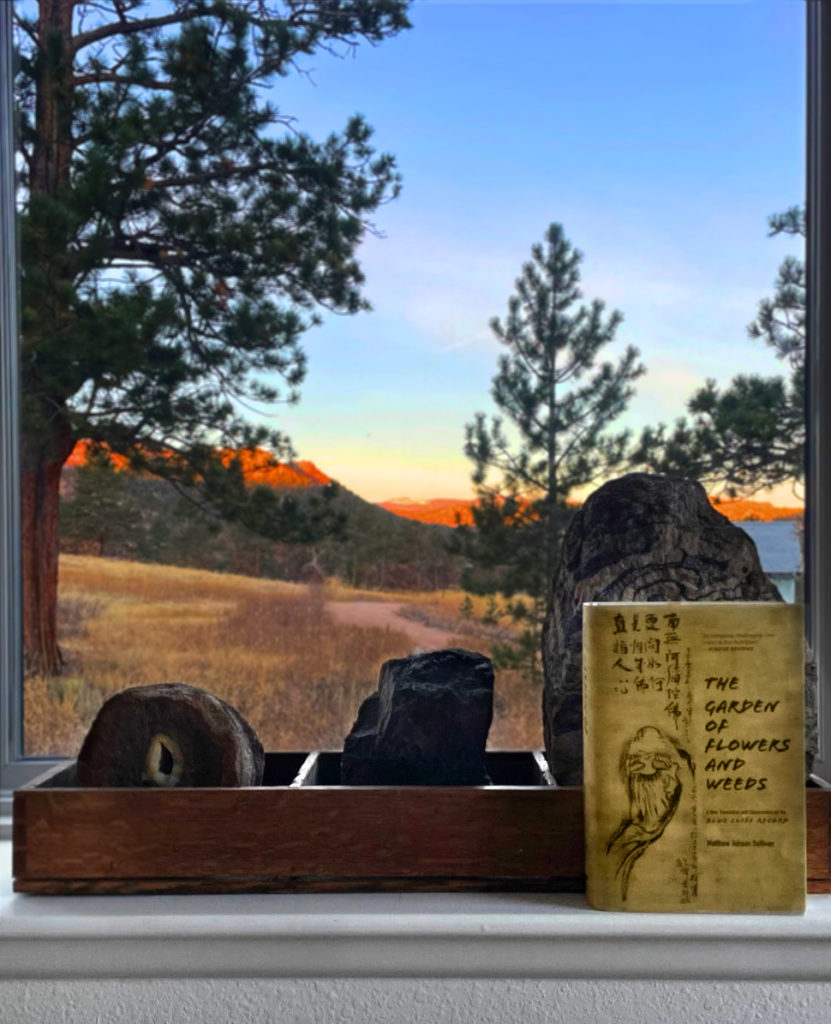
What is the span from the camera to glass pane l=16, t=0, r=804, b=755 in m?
1.24

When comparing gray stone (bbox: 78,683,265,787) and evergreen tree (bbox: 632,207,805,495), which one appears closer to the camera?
gray stone (bbox: 78,683,265,787)

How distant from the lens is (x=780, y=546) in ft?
4.09

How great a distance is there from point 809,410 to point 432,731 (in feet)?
2.04

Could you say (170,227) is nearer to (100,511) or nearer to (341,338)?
(341,338)

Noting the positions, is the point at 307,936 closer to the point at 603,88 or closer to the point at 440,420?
the point at 440,420

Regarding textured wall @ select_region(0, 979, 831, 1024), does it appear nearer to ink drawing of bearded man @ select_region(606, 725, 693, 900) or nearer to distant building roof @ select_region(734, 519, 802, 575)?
ink drawing of bearded man @ select_region(606, 725, 693, 900)

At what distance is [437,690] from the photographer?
3.12 feet

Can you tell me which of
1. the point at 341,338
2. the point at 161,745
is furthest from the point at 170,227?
the point at 161,745

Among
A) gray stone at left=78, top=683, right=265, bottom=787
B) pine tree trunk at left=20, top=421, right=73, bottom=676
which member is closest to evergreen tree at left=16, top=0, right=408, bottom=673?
pine tree trunk at left=20, top=421, right=73, bottom=676

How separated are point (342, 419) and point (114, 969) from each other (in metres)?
0.64

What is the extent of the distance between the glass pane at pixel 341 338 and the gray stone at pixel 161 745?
1.06 ft

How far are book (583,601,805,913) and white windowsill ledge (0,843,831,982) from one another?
31 mm

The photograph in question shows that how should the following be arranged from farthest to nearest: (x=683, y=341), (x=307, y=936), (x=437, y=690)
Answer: (x=683, y=341) < (x=437, y=690) < (x=307, y=936)

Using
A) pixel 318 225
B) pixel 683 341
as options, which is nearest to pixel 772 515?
pixel 683 341
